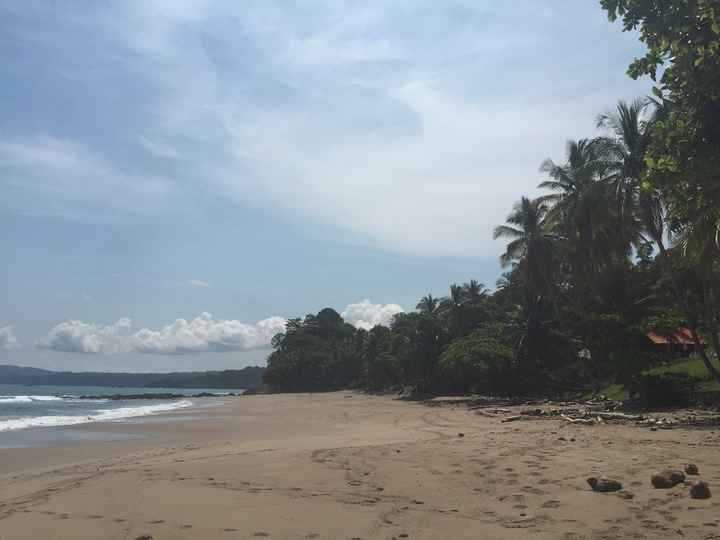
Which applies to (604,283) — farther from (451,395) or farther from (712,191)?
(712,191)

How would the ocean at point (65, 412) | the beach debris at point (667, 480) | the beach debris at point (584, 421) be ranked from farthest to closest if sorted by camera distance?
the ocean at point (65, 412)
the beach debris at point (584, 421)
the beach debris at point (667, 480)

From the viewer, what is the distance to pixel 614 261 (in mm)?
33500

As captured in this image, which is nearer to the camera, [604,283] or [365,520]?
[365,520]

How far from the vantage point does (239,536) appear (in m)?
6.81

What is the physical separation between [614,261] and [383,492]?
28.3 metres

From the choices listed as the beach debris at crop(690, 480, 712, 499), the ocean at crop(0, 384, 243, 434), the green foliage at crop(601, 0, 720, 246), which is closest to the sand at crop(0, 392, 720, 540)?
the beach debris at crop(690, 480, 712, 499)

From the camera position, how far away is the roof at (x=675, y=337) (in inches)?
1315

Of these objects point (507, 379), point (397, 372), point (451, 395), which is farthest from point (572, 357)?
point (397, 372)

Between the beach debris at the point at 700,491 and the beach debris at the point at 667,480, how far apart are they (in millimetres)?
490

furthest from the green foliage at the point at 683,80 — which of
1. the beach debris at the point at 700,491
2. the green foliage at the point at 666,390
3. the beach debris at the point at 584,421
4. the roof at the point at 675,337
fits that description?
the roof at the point at 675,337

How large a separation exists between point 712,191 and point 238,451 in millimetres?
11759

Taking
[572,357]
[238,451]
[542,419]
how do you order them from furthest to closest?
1. [572,357]
2. [542,419]
3. [238,451]

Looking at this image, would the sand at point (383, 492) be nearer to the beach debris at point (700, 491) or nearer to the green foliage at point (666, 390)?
the beach debris at point (700, 491)

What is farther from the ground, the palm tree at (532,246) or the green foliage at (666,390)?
the palm tree at (532,246)
